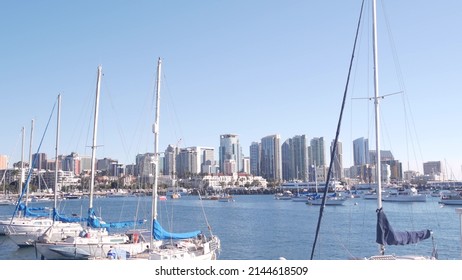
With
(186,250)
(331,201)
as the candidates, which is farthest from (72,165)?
(186,250)

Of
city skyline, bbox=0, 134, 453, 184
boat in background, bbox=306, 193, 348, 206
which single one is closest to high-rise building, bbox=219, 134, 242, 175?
city skyline, bbox=0, 134, 453, 184

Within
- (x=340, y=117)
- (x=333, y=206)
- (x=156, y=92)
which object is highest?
(x=156, y=92)

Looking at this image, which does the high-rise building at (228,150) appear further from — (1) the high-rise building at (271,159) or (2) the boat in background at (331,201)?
(2) the boat in background at (331,201)

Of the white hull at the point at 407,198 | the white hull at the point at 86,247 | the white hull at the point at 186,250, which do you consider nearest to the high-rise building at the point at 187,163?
the white hull at the point at 407,198

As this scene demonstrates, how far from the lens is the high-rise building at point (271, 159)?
169 m

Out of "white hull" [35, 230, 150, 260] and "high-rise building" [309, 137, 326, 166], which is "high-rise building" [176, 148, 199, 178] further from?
"white hull" [35, 230, 150, 260]

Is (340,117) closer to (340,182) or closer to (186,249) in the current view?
(186,249)

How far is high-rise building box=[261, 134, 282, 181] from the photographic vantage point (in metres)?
169

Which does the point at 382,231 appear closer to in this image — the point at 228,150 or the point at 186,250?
the point at 186,250

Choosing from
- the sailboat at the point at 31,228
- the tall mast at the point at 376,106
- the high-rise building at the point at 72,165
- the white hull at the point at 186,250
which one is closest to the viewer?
the tall mast at the point at 376,106

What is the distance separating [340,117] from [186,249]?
24.1 feet

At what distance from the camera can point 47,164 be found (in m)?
172
